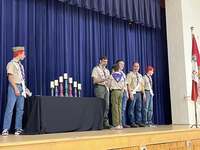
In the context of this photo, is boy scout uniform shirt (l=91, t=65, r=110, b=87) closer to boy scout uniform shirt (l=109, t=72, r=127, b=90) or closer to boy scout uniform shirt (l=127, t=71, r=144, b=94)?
boy scout uniform shirt (l=109, t=72, r=127, b=90)

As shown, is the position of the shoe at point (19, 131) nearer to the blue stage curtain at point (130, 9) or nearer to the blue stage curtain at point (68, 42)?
the blue stage curtain at point (68, 42)

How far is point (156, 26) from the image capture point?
8797mm

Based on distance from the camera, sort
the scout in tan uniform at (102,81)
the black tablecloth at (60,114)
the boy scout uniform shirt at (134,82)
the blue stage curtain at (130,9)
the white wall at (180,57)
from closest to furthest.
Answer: the black tablecloth at (60,114), the scout in tan uniform at (102,81), the blue stage curtain at (130,9), the boy scout uniform shirt at (134,82), the white wall at (180,57)

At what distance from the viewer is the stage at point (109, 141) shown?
3.19m

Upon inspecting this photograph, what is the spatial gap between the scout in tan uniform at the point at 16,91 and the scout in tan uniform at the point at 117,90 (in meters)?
1.94

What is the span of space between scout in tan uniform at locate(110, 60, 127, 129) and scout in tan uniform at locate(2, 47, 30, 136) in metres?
1.94

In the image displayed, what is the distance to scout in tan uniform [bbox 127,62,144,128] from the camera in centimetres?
731

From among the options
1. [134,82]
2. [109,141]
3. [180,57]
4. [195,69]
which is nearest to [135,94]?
[134,82]

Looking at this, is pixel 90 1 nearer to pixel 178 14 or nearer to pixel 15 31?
pixel 15 31

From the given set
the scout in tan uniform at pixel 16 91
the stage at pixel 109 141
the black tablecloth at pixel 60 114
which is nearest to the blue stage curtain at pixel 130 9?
the scout in tan uniform at pixel 16 91

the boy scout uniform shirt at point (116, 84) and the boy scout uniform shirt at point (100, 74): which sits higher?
the boy scout uniform shirt at point (100, 74)

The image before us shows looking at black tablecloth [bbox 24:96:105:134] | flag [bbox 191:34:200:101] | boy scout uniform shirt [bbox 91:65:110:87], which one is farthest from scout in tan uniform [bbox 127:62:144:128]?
black tablecloth [bbox 24:96:105:134]

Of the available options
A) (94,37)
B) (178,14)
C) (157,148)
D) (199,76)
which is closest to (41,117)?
(157,148)

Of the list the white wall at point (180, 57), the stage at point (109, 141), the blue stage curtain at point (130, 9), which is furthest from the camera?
the white wall at point (180, 57)
